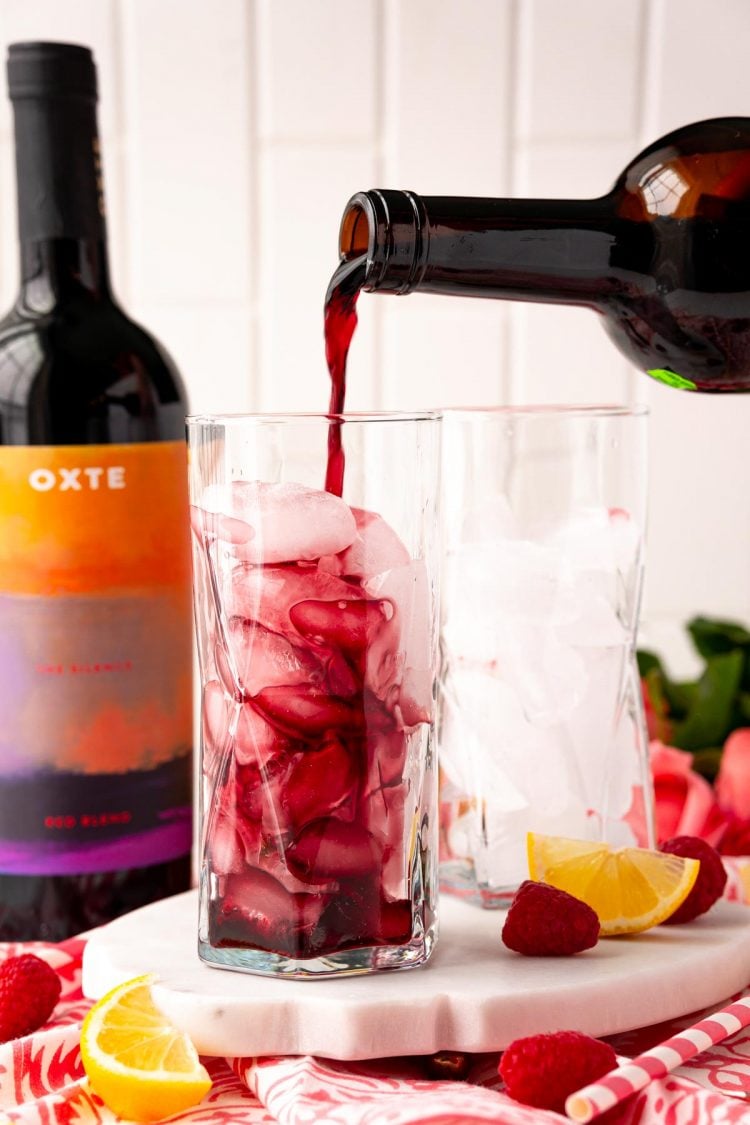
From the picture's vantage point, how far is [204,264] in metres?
1.58

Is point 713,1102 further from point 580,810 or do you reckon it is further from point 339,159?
point 339,159

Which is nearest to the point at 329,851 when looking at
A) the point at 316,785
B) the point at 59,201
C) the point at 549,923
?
the point at 316,785

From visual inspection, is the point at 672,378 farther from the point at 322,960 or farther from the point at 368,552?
the point at 322,960

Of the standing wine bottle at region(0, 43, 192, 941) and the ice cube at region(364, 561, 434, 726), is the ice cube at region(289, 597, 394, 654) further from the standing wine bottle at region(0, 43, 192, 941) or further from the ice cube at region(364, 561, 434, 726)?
the standing wine bottle at region(0, 43, 192, 941)

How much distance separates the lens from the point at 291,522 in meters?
0.71

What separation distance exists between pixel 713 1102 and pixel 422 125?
3.89 ft

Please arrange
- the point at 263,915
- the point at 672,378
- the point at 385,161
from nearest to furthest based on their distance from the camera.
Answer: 1. the point at 263,915
2. the point at 672,378
3. the point at 385,161

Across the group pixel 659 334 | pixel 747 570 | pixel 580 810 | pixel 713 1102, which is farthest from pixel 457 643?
pixel 747 570

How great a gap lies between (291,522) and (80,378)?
282 mm

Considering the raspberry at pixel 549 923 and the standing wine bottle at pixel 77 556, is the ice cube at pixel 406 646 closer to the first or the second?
the raspberry at pixel 549 923

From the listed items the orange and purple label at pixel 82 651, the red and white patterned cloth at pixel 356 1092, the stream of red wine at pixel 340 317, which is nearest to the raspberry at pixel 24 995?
the red and white patterned cloth at pixel 356 1092

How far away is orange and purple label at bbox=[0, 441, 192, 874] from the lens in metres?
0.91

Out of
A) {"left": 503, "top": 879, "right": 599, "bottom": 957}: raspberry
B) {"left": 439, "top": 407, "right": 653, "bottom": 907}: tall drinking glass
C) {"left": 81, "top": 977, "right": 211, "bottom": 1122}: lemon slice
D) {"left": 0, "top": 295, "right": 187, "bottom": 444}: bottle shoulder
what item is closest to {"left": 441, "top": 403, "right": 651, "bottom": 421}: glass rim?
{"left": 439, "top": 407, "right": 653, "bottom": 907}: tall drinking glass

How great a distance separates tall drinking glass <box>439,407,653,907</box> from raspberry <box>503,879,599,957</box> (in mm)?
115
